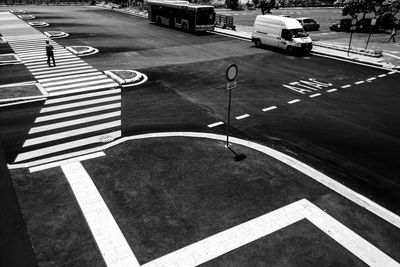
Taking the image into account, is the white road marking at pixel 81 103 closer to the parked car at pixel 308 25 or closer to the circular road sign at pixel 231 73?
the circular road sign at pixel 231 73

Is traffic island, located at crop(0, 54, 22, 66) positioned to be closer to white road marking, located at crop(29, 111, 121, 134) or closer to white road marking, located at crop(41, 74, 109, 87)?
white road marking, located at crop(41, 74, 109, 87)

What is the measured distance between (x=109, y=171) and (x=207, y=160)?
313 cm

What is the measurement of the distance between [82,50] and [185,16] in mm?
15033

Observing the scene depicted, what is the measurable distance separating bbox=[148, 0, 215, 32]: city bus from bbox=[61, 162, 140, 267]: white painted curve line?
2985 cm

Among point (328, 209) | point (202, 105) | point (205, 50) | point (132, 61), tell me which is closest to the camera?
point (328, 209)

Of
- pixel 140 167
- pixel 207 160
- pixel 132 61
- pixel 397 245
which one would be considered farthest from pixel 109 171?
pixel 132 61

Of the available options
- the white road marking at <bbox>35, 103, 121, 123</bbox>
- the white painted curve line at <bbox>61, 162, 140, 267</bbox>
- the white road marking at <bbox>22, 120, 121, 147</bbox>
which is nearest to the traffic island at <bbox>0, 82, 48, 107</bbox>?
the white road marking at <bbox>35, 103, 121, 123</bbox>

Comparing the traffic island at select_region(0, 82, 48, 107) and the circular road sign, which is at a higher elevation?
the circular road sign

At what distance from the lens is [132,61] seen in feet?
78.0

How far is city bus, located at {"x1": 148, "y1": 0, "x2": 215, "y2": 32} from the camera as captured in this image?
119 feet

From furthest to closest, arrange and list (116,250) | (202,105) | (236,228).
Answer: (202,105) < (236,228) < (116,250)

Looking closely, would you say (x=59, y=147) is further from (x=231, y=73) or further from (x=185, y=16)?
(x=185, y=16)

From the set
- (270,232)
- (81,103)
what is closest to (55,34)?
(81,103)

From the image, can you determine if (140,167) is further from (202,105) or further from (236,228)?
(202,105)
